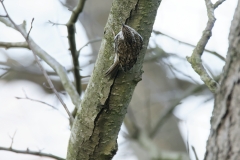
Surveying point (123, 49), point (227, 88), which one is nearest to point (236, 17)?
point (227, 88)

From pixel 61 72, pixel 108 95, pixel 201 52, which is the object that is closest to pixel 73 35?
pixel 61 72

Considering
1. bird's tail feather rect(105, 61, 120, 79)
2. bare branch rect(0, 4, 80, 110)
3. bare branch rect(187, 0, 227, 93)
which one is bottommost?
bare branch rect(0, 4, 80, 110)

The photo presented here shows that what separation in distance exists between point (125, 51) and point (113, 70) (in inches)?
7.2

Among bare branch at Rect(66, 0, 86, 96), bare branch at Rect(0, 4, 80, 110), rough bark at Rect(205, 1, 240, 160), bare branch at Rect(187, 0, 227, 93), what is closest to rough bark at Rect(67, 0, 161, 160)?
bare branch at Rect(187, 0, 227, 93)

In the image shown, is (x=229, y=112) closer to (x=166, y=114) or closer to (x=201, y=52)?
(x=201, y=52)

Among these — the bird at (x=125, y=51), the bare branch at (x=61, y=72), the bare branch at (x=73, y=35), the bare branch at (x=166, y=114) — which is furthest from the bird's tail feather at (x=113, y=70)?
the bare branch at (x=166, y=114)

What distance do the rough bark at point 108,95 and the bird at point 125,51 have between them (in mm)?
16

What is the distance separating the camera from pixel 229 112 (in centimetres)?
72

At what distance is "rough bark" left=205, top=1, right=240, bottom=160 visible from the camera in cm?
69

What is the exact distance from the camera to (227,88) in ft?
2.38

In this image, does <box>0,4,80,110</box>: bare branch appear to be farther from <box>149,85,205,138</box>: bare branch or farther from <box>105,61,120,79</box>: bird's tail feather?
<box>149,85,205,138</box>: bare branch

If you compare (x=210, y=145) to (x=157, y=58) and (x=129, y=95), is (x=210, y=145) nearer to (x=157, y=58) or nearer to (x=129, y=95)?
(x=129, y=95)

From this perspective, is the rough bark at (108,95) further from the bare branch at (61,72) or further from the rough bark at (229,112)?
the rough bark at (229,112)

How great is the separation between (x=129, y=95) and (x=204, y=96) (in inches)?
97.9
